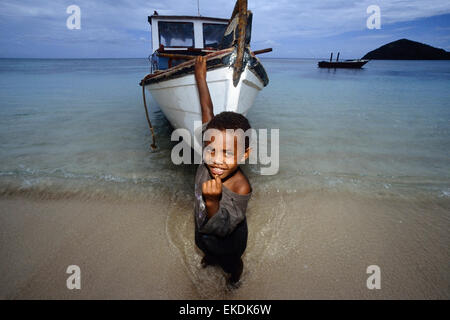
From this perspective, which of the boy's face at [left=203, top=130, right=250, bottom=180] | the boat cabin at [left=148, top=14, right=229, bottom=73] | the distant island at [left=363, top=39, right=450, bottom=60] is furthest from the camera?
the distant island at [left=363, top=39, right=450, bottom=60]

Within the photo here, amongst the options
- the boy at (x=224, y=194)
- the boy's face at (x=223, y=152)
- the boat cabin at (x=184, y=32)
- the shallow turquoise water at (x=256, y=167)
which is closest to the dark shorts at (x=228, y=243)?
the boy at (x=224, y=194)

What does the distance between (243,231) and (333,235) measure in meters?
1.45

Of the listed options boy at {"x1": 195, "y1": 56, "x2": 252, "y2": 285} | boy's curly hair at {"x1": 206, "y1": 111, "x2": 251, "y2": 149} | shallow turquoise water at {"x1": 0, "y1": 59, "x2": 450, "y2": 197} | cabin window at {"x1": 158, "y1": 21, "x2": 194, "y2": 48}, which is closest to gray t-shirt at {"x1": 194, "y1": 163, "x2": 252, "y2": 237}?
boy at {"x1": 195, "y1": 56, "x2": 252, "y2": 285}

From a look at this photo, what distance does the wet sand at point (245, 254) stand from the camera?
186 centimetres

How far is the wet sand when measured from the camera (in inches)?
73.2

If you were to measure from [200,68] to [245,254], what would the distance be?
2.47 meters

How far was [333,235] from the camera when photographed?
245cm

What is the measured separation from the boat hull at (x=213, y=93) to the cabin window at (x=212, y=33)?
3.71 metres

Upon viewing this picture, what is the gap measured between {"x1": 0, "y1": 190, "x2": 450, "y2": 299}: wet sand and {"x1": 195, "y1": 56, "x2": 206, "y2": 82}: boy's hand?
183cm

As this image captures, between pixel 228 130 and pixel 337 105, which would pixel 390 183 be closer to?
pixel 228 130

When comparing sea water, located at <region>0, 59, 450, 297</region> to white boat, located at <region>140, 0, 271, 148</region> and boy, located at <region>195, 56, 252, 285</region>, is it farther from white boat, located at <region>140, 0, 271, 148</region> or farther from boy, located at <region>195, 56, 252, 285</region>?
white boat, located at <region>140, 0, 271, 148</region>

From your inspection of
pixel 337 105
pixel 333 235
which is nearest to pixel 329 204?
pixel 333 235

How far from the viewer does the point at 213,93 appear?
308cm

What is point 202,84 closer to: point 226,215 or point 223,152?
point 223,152
